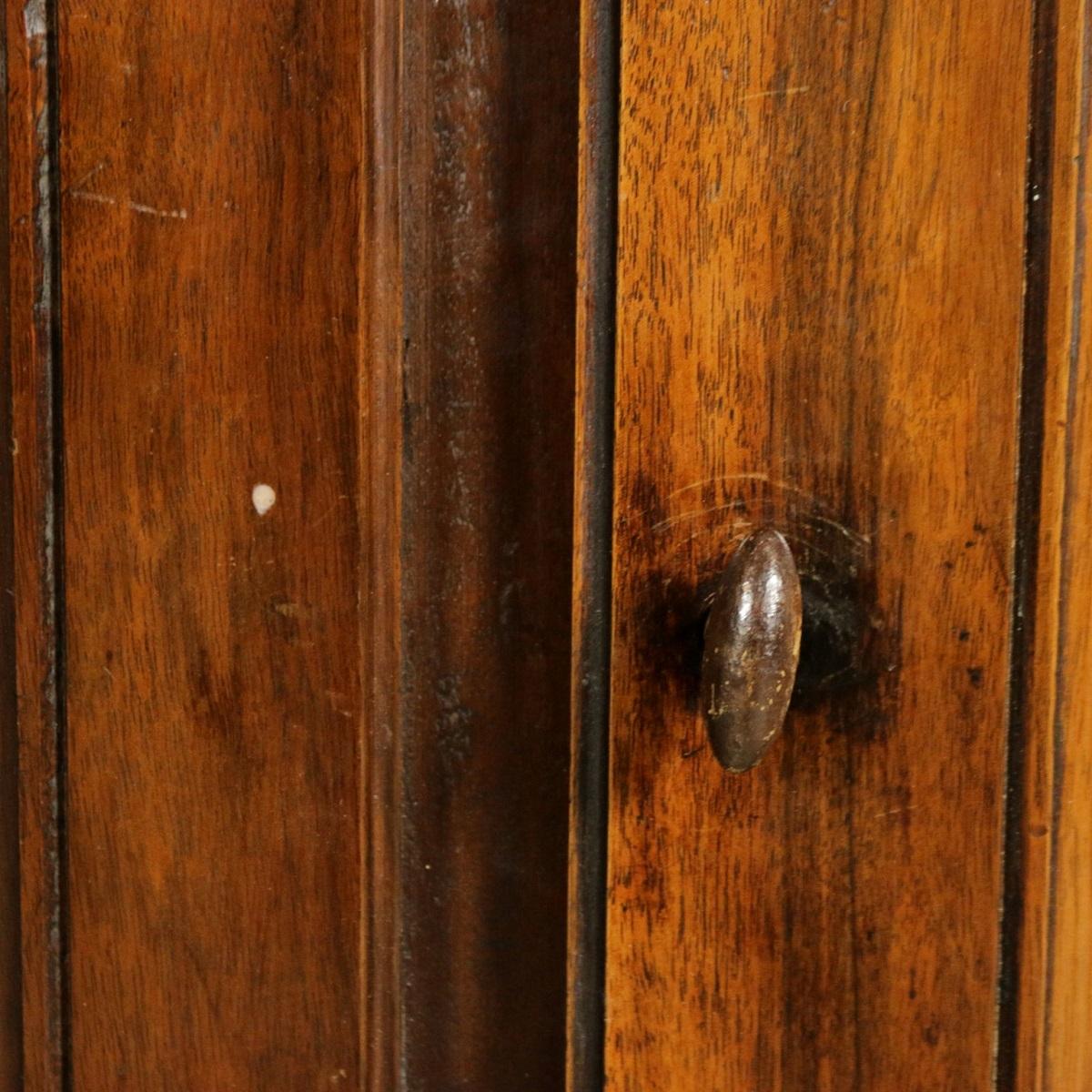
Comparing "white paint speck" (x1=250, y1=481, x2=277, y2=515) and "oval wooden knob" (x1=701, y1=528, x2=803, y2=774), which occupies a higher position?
"white paint speck" (x1=250, y1=481, x2=277, y2=515)

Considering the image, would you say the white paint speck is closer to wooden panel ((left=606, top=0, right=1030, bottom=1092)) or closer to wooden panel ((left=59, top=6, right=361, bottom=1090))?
wooden panel ((left=59, top=6, right=361, bottom=1090))

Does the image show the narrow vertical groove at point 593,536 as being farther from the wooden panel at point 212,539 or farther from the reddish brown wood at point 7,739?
the reddish brown wood at point 7,739

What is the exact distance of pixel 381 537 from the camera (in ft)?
1.24

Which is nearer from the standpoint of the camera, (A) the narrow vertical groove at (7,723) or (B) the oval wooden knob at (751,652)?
(B) the oval wooden knob at (751,652)

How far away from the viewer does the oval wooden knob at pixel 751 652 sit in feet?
1.02

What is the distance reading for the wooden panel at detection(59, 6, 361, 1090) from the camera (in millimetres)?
375

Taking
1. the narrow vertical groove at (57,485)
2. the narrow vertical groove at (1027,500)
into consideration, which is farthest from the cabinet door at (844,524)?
the narrow vertical groove at (57,485)

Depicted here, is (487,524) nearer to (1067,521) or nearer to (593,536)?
(593,536)

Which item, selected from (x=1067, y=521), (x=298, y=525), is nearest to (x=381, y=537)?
(x=298, y=525)

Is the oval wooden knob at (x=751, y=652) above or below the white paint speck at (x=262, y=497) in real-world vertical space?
below

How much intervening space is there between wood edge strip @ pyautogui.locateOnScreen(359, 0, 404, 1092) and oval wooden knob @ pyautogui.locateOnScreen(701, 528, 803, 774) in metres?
0.13

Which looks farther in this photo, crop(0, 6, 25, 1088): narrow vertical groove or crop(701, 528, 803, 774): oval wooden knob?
A: crop(0, 6, 25, 1088): narrow vertical groove

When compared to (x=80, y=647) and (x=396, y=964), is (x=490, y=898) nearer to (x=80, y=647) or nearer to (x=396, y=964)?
(x=396, y=964)

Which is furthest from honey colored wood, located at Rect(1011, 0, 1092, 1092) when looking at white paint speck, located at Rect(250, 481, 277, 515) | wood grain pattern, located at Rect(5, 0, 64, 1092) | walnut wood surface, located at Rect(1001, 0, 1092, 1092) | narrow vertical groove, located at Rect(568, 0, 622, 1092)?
wood grain pattern, located at Rect(5, 0, 64, 1092)
